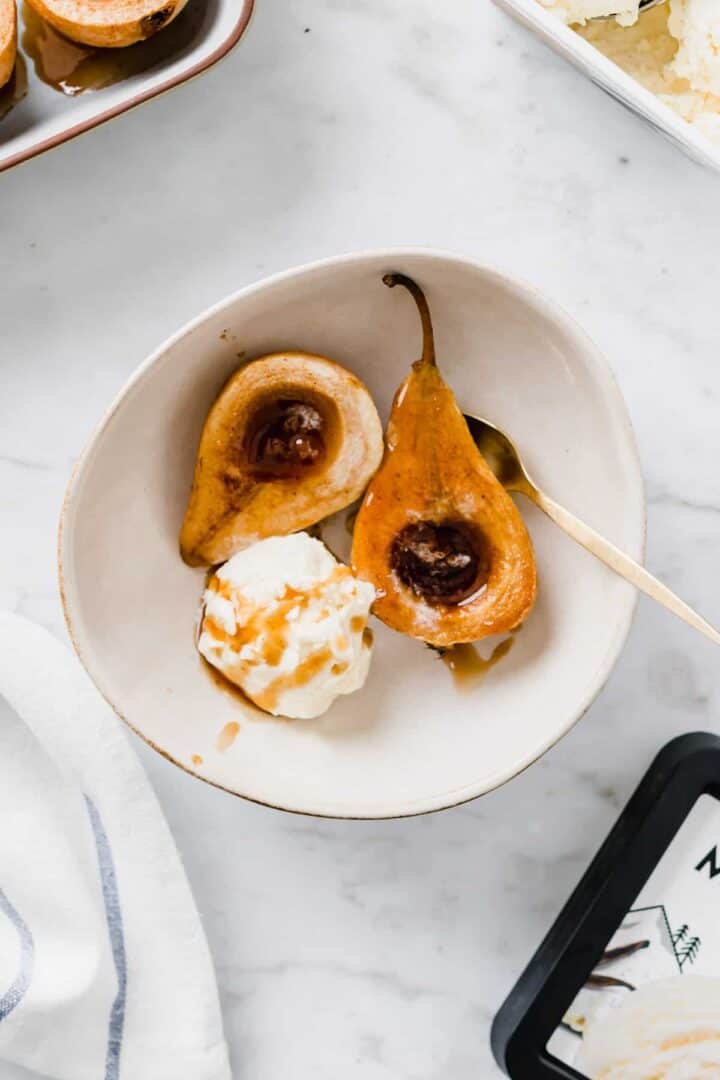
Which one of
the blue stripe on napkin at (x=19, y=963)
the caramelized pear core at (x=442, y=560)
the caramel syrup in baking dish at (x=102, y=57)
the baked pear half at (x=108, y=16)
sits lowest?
the blue stripe on napkin at (x=19, y=963)

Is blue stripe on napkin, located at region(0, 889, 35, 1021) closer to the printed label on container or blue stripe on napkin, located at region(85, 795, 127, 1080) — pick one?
blue stripe on napkin, located at region(85, 795, 127, 1080)

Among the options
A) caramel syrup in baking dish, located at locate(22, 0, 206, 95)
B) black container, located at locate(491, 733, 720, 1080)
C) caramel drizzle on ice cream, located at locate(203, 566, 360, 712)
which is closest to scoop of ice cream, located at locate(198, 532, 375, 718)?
caramel drizzle on ice cream, located at locate(203, 566, 360, 712)

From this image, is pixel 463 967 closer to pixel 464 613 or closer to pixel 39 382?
pixel 464 613

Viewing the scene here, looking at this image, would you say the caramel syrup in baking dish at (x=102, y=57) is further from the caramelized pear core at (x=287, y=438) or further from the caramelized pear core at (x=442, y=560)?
the caramelized pear core at (x=442, y=560)

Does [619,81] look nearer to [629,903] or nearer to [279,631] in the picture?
[279,631]

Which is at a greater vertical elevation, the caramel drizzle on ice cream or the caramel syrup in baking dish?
the caramel syrup in baking dish

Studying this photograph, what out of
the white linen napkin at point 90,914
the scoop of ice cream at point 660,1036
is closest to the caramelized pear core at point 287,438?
the white linen napkin at point 90,914
